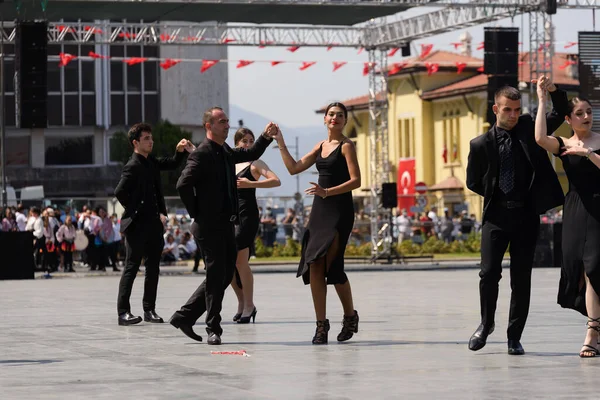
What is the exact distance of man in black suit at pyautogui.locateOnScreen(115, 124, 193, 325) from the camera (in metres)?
14.0

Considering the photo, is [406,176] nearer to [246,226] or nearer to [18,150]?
[18,150]

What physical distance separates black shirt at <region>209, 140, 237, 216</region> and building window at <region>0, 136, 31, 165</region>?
63.9 meters

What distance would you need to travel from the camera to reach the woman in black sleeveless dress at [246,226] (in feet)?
45.3

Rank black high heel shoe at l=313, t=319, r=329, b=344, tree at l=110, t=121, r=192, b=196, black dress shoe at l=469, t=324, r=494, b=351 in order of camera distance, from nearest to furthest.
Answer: black dress shoe at l=469, t=324, r=494, b=351 < black high heel shoe at l=313, t=319, r=329, b=344 < tree at l=110, t=121, r=192, b=196

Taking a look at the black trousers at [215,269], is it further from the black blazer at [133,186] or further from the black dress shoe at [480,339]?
the black blazer at [133,186]

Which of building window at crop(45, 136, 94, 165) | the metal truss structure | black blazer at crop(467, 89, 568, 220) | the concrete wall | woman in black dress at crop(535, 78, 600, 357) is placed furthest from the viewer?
the concrete wall

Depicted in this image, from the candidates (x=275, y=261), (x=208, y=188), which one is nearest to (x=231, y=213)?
(x=208, y=188)

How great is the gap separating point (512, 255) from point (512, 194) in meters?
0.45

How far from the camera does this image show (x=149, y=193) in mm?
14102

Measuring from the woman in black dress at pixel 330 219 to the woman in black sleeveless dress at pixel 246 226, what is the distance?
80.1 inches

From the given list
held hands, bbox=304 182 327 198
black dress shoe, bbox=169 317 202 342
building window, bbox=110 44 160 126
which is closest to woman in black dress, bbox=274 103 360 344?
held hands, bbox=304 182 327 198

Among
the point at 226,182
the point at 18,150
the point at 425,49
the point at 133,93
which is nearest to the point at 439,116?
the point at 133,93

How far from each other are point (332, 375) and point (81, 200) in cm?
3287

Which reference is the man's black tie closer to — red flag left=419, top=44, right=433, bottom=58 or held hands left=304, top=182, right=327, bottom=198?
held hands left=304, top=182, right=327, bottom=198
